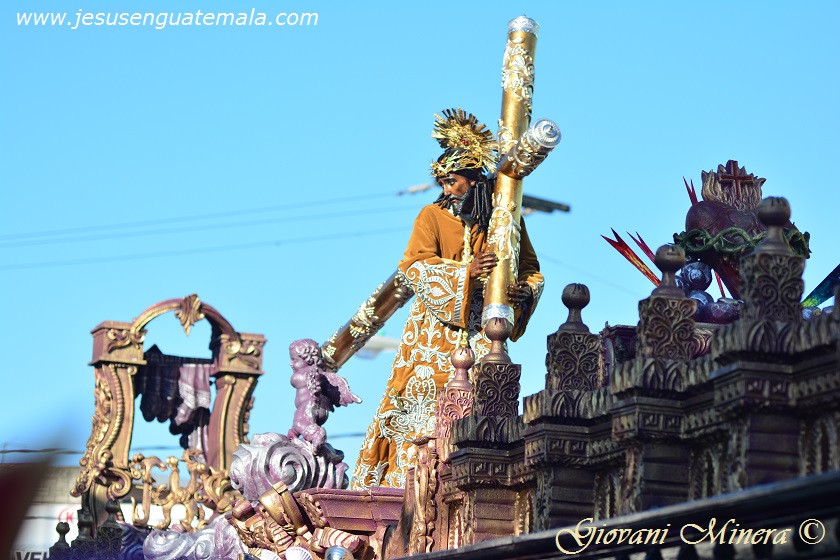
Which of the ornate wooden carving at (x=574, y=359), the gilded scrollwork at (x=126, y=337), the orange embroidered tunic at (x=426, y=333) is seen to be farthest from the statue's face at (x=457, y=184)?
the gilded scrollwork at (x=126, y=337)

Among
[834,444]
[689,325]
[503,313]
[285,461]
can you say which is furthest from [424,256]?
[834,444]

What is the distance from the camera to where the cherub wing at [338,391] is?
13.7 metres

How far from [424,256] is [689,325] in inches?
186

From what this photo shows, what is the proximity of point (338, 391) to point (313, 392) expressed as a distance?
28 cm

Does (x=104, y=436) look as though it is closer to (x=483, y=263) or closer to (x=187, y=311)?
(x=187, y=311)

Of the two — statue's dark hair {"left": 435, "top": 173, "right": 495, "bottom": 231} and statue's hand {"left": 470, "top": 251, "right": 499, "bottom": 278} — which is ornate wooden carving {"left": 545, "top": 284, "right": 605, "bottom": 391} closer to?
statue's hand {"left": 470, "top": 251, "right": 499, "bottom": 278}

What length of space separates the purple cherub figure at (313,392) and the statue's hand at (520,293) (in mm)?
2659

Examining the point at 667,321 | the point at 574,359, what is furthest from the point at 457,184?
the point at 667,321

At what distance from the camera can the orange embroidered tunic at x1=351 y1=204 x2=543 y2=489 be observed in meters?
12.0

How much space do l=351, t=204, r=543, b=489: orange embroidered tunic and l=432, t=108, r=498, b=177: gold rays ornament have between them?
1.50ft

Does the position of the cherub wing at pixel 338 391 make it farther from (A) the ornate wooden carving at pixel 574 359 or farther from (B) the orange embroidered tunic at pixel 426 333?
(A) the ornate wooden carving at pixel 574 359

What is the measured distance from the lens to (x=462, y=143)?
12.1 metres

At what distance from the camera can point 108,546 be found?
1659 centimetres

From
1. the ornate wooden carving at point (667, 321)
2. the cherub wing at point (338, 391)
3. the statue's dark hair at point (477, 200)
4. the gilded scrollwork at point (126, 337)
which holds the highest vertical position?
the gilded scrollwork at point (126, 337)
